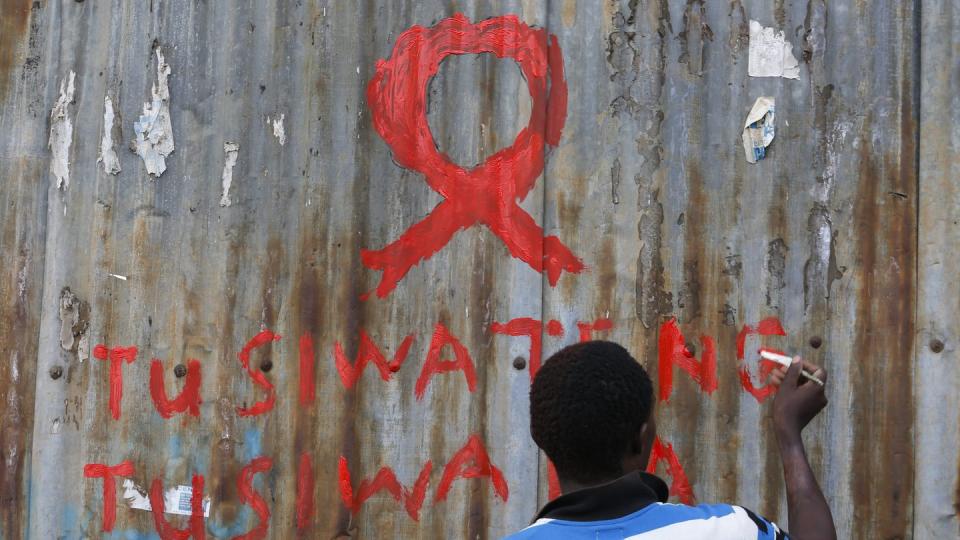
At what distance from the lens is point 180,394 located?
3098 mm

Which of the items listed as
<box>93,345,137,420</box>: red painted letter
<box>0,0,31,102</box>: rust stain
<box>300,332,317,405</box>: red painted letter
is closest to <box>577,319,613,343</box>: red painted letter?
<box>300,332,317,405</box>: red painted letter

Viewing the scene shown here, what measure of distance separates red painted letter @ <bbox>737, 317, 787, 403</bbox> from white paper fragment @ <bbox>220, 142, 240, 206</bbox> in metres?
1.65

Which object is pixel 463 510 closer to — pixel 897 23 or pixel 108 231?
pixel 108 231

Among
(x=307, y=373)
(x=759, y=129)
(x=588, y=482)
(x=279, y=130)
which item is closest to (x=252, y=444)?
(x=307, y=373)

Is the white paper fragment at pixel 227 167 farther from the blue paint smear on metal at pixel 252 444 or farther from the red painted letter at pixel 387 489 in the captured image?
the red painted letter at pixel 387 489

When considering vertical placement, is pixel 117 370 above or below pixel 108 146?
below

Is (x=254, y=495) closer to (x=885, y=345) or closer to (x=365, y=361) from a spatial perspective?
(x=365, y=361)

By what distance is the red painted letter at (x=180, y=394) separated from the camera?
10.1ft

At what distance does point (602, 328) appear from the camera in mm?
2912

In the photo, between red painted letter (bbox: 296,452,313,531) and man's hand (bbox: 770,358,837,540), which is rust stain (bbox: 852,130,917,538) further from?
red painted letter (bbox: 296,452,313,531)

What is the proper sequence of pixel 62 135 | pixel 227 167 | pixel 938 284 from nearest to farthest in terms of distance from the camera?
1. pixel 938 284
2. pixel 227 167
3. pixel 62 135

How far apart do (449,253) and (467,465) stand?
25.5 inches

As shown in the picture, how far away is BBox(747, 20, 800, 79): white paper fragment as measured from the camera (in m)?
2.90

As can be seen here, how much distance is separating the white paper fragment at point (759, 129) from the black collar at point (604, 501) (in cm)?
143
